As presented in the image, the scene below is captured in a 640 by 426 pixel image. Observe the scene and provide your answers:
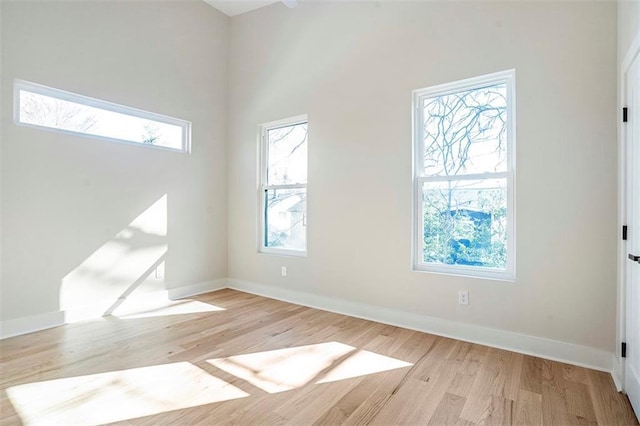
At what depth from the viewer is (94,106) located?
3.46m

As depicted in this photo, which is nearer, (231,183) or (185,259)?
(185,259)

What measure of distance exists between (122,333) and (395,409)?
2587mm

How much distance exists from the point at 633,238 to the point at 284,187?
3.42 m

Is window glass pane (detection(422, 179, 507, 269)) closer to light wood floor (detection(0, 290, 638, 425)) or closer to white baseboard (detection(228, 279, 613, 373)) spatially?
white baseboard (detection(228, 279, 613, 373))

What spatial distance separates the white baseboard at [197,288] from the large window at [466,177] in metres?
2.98

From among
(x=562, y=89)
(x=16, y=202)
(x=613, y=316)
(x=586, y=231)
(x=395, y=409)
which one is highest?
(x=562, y=89)

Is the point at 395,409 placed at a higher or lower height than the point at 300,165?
lower

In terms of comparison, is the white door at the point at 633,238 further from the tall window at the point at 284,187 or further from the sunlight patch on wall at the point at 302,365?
the tall window at the point at 284,187

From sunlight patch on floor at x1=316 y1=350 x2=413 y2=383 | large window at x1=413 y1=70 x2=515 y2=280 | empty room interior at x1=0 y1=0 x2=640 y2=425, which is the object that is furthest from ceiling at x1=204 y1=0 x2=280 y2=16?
sunlight patch on floor at x1=316 y1=350 x2=413 y2=383

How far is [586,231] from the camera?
2.44 meters

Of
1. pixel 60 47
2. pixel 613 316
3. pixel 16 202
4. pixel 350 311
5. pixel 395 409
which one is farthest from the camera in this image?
pixel 350 311

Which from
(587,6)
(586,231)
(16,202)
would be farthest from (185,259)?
(587,6)

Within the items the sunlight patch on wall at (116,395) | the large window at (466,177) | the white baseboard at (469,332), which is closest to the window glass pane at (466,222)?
the large window at (466,177)

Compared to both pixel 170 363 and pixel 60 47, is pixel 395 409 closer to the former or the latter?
pixel 170 363
